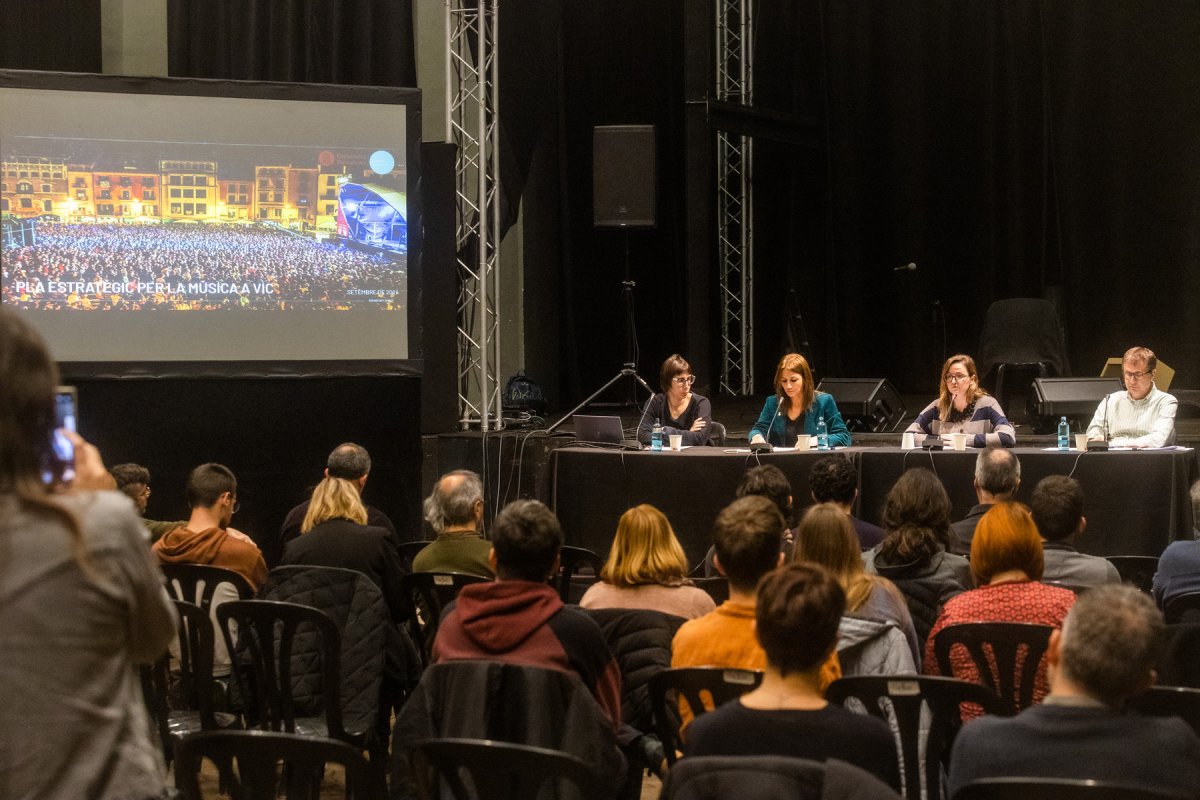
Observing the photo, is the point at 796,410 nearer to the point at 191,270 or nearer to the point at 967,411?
the point at 967,411

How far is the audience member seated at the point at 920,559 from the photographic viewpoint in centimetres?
358

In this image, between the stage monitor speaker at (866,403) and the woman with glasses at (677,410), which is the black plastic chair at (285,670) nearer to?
the woman with glasses at (677,410)

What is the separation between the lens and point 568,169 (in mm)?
10711

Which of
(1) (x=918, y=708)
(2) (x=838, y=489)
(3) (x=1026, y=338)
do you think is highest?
(3) (x=1026, y=338)

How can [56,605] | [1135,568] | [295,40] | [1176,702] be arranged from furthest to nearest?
[295,40] < [1135,568] < [1176,702] < [56,605]

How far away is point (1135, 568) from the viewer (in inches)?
172

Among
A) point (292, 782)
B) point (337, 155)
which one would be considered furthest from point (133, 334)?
point (292, 782)

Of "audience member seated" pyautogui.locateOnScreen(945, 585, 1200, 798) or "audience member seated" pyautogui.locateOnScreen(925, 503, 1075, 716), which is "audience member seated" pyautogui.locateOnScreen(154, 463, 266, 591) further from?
"audience member seated" pyautogui.locateOnScreen(945, 585, 1200, 798)

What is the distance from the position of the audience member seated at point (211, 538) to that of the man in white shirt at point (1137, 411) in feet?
13.6

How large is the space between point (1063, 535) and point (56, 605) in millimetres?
3017

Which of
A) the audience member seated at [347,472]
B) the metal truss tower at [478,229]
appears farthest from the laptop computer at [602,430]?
the audience member seated at [347,472]

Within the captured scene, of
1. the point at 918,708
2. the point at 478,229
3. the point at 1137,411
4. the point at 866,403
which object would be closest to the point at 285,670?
the point at 918,708

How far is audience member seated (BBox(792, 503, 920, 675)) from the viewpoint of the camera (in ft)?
9.57

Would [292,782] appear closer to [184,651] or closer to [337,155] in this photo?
[184,651]
